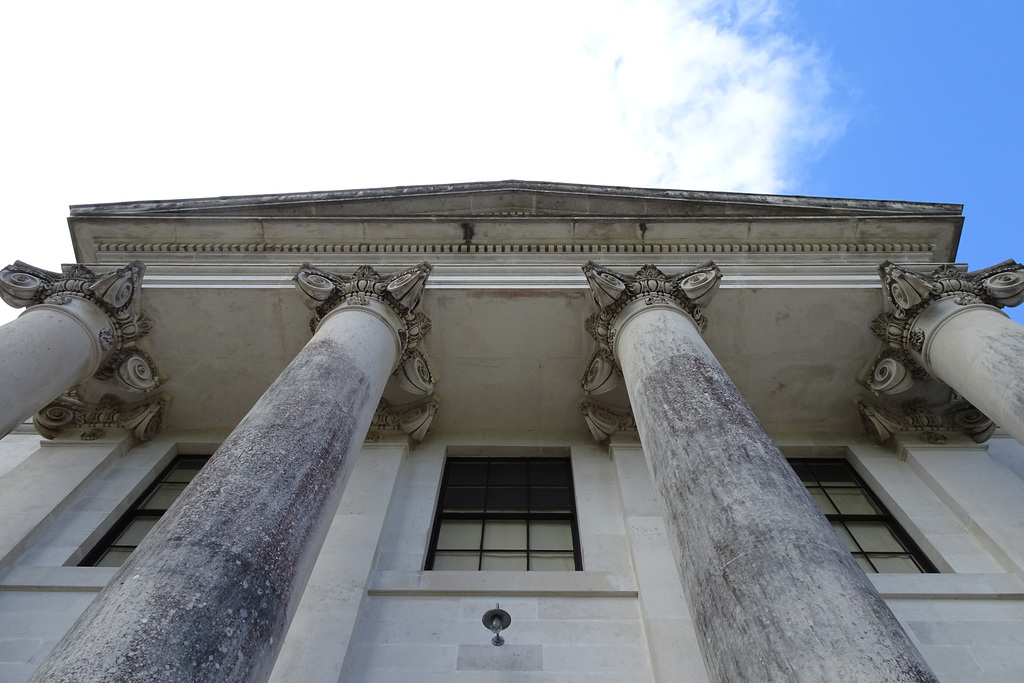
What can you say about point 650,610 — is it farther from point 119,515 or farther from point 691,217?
point 119,515

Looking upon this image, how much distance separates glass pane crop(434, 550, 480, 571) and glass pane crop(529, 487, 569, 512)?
1469 millimetres

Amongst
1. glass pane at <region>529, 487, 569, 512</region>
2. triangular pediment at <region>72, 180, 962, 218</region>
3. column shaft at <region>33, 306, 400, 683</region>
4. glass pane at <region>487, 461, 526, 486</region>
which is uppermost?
triangular pediment at <region>72, 180, 962, 218</region>

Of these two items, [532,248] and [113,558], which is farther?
[532,248]

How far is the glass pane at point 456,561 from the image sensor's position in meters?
10.1

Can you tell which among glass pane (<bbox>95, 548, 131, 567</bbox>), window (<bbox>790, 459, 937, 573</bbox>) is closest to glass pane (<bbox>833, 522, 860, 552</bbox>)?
window (<bbox>790, 459, 937, 573</bbox>)

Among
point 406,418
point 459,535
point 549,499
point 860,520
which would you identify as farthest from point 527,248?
point 860,520

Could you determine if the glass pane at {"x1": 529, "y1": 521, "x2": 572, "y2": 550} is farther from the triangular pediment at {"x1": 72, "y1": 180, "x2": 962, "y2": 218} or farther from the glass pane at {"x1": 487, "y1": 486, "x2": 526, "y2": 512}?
the triangular pediment at {"x1": 72, "y1": 180, "x2": 962, "y2": 218}

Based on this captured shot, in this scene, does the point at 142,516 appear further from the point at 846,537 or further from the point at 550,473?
the point at 846,537

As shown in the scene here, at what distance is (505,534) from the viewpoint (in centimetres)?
1076

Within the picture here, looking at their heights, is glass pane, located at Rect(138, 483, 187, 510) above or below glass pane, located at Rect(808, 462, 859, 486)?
below

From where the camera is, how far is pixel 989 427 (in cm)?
1170

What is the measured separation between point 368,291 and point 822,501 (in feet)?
27.4

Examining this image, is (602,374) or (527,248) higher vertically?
(527,248)

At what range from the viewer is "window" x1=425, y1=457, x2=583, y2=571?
1023cm
